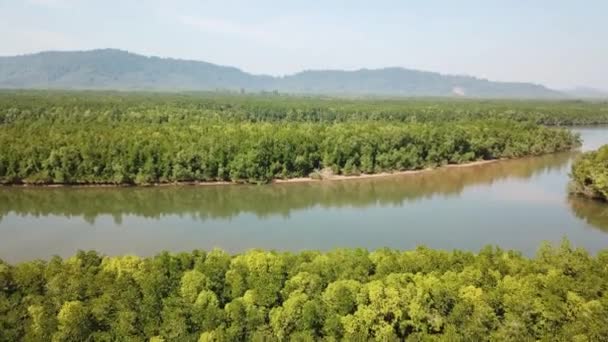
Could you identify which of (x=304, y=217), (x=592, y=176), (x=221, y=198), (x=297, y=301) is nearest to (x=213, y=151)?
(x=221, y=198)

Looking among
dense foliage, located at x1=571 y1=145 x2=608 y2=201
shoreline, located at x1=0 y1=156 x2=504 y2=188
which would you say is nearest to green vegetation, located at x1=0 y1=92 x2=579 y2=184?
shoreline, located at x1=0 y1=156 x2=504 y2=188

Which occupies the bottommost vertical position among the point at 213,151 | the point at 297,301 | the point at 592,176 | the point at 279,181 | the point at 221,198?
the point at 221,198

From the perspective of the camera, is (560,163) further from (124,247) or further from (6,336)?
(6,336)

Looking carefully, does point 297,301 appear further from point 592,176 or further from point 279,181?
point 592,176

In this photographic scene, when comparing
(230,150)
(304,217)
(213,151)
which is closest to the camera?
(304,217)

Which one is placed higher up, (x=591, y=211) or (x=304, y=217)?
(x=591, y=211)

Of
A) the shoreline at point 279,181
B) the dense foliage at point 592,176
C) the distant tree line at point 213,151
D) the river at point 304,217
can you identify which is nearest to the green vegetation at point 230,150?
the distant tree line at point 213,151

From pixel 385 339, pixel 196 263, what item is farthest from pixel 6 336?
pixel 385 339
